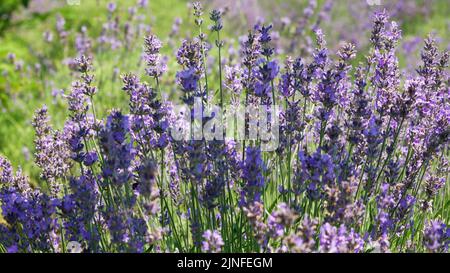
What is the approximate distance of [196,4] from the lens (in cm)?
248

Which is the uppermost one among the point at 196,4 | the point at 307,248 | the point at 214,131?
the point at 196,4

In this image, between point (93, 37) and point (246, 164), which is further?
point (93, 37)

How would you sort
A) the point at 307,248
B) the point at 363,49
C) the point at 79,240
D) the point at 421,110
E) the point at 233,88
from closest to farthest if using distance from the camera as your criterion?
the point at 307,248
the point at 79,240
the point at 421,110
the point at 233,88
the point at 363,49

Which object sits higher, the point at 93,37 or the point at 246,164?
the point at 93,37

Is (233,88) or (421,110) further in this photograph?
(233,88)

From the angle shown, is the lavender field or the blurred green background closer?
the lavender field

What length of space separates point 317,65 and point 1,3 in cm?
390

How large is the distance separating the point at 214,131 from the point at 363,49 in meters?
6.33

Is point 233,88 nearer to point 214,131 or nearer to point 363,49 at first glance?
point 214,131

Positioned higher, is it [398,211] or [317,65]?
[317,65]

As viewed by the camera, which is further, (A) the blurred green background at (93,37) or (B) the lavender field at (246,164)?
(A) the blurred green background at (93,37)

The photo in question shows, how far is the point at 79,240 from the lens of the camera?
2.25m

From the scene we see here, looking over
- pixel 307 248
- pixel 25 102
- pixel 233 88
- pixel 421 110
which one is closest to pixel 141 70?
pixel 25 102
